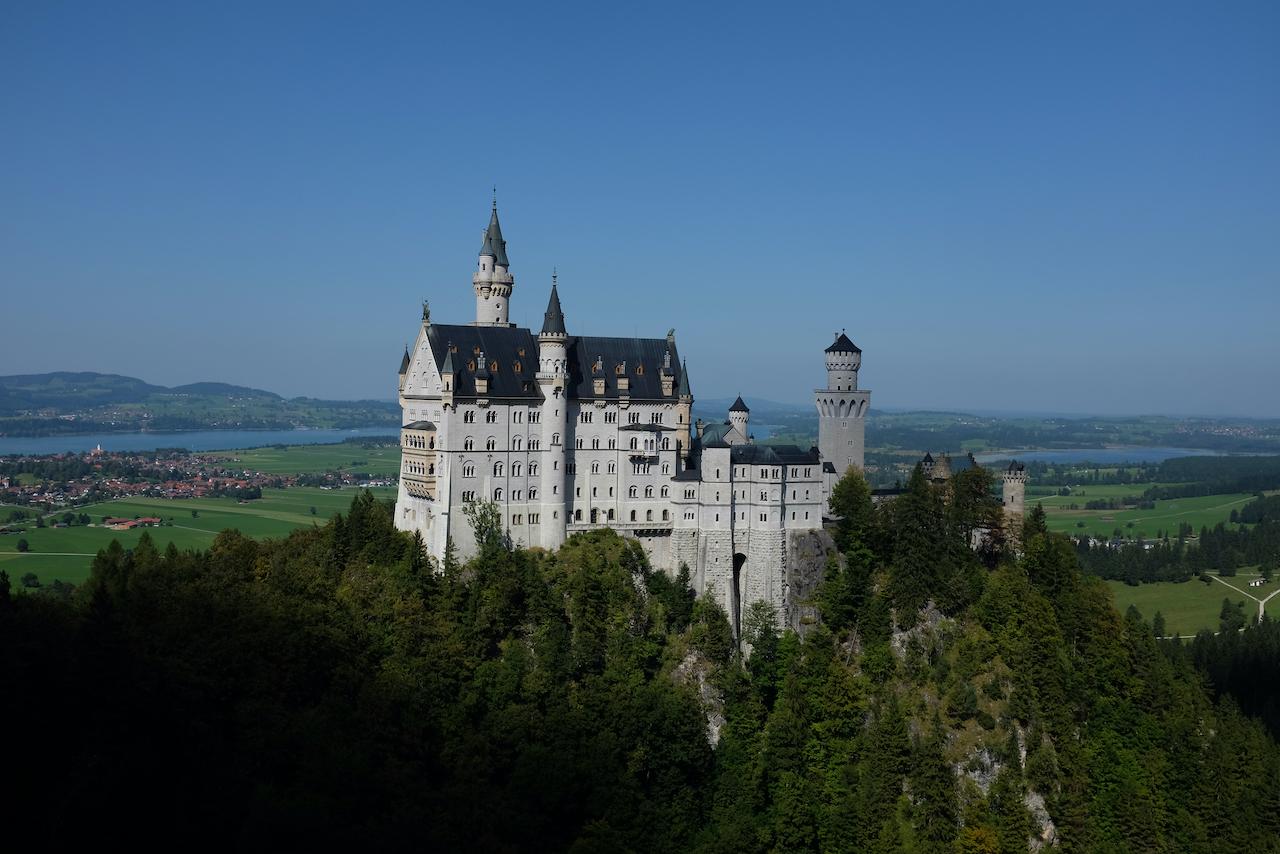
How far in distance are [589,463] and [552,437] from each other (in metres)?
3.62

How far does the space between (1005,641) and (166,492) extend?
6452 inches

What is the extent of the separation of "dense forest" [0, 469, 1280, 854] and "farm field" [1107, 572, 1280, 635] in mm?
47753

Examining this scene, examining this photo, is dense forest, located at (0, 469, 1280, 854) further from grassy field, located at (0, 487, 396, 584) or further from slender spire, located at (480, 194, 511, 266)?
grassy field, located at (0, 487, 396, 584)

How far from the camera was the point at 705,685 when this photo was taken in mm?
68125

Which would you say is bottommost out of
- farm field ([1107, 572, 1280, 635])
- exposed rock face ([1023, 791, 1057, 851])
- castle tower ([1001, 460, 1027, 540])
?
exposed rock face ([1023, 791, 1057, 851])

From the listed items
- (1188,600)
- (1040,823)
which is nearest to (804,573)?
(1040,823)

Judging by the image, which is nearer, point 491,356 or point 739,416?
point 491,356

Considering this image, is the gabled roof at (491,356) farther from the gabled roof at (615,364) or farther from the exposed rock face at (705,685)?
the exposed rock face at (705,685)

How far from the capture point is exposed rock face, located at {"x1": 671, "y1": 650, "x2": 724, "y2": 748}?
67.1m

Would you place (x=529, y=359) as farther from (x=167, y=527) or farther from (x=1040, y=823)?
(x=167, y=527)

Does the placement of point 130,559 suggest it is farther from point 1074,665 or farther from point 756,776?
point 1074,665

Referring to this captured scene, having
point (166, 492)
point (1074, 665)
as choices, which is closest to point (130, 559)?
point (1074, 665)

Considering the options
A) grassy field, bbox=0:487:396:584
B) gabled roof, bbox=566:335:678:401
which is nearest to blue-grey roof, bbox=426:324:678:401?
gabled roof, bbox=566:335:678:401

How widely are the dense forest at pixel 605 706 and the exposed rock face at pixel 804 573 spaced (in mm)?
945
